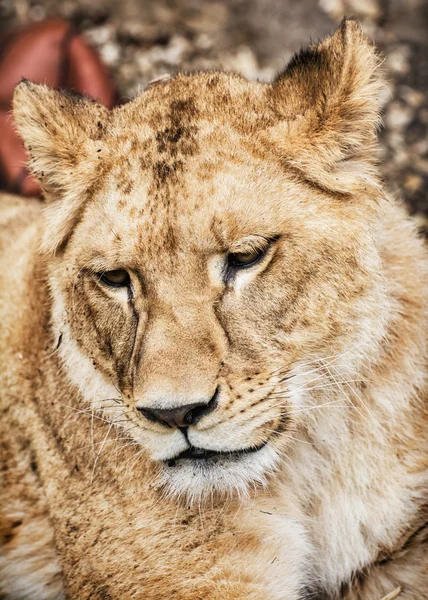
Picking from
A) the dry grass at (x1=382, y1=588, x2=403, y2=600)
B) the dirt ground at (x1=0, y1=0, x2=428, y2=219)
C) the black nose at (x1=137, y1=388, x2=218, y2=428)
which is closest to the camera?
the black nose at (x1=137, y1=388, x2=218, y2=428)

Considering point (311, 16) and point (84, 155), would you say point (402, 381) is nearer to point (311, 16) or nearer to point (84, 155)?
point (84, 155)

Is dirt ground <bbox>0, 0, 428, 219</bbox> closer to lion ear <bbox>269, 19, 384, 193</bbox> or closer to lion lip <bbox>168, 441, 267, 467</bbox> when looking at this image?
lion ear <bbox>269, 19, 384, 193</bbox>

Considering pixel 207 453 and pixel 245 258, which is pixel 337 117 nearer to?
pixel 245 258

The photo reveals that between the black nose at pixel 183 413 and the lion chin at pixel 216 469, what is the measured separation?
0.16 m

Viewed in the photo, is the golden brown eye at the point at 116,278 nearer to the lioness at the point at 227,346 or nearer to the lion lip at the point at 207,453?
the lioness at the point at 227,346

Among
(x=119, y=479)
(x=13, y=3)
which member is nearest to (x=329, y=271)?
(x=119, y=479)

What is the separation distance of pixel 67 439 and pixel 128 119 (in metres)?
1.13

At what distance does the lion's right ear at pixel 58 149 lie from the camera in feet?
8.59

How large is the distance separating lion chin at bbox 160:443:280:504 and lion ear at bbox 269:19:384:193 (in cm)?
85

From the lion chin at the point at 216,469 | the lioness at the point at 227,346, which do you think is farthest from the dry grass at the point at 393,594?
the lion chin at the point at 216,469

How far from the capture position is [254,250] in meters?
2.34

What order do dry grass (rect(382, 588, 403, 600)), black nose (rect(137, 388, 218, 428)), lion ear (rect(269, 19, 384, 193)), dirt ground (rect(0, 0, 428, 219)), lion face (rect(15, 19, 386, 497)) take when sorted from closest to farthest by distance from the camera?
black nose (rect(137, 388, 218, 428))
lion face (rect(15, 19, 386, 497))
lion ear (rect(269, 19, 384, 193))
dry grass (rect(382, 588, 403, 600))
dirt ground (rect(0, 0, 428, 219))

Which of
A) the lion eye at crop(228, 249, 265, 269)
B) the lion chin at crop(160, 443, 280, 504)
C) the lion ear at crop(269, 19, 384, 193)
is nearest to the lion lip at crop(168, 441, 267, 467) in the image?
the lion chin at crop(160, 443, 280, 504)

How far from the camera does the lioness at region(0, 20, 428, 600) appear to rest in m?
2.33
